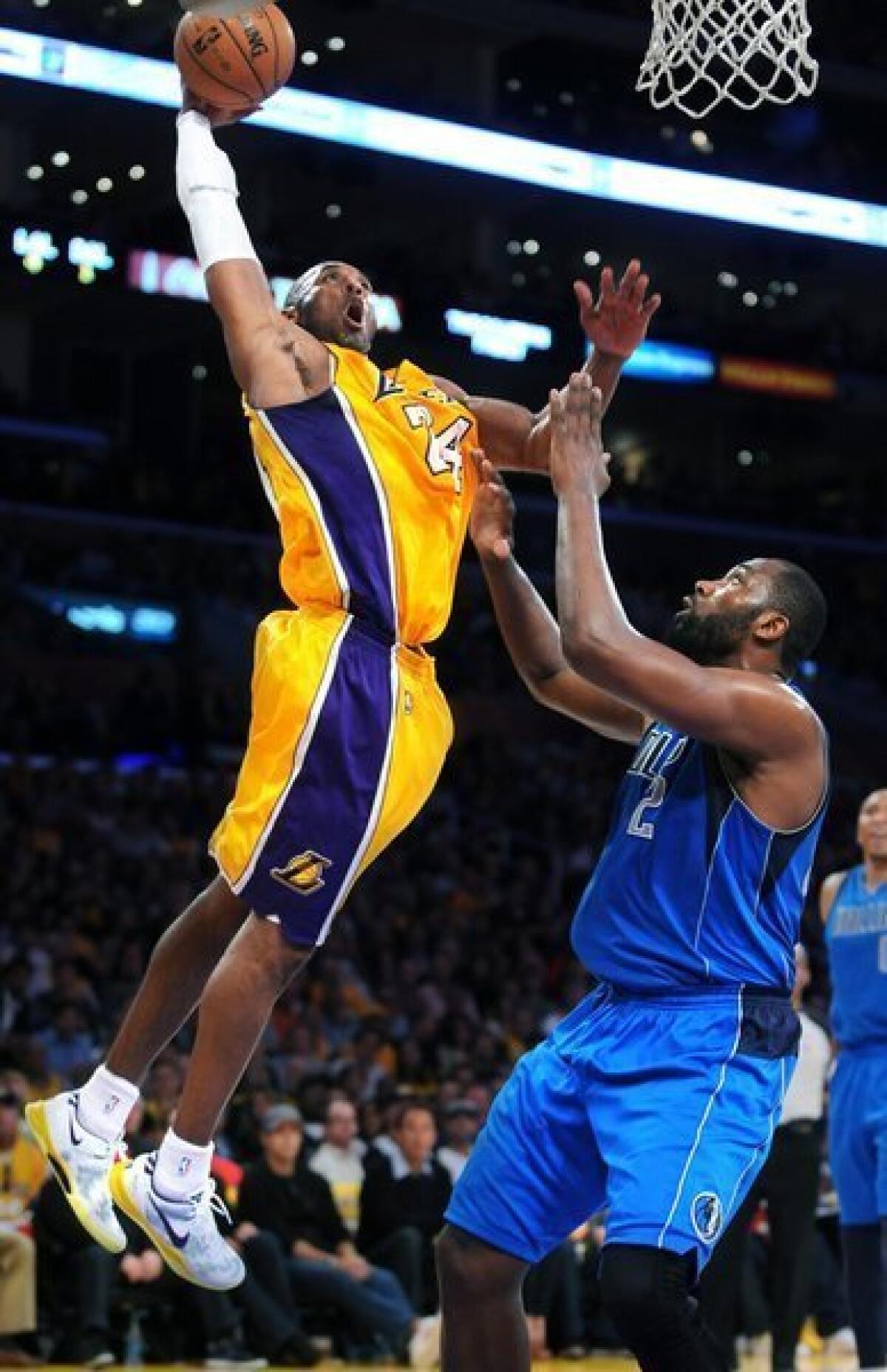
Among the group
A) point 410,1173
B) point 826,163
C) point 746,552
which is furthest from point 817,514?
point 410,1173

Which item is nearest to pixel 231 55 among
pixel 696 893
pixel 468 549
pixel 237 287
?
pixel 237 287

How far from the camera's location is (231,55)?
540cm

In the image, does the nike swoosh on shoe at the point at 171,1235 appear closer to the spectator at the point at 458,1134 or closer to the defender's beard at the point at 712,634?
the defender's beard at the point at 712,634

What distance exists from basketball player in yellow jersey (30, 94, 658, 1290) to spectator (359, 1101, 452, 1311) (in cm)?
648

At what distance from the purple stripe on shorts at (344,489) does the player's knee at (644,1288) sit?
1.70 meters

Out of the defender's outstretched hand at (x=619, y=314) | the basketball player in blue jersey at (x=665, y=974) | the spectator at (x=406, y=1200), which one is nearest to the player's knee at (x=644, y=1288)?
the basketball player in blue jersey at (x=665, y=974)

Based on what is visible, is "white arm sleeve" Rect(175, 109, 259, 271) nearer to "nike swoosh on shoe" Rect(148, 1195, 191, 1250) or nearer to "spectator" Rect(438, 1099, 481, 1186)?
"nike swoosh on shoe" Rect(148, 1195, 191, 1250)

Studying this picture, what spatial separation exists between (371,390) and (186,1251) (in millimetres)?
2216

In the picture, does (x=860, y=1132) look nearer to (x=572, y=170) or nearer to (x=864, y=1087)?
(x=864, y=1087)

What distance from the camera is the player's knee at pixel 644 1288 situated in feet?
16.7

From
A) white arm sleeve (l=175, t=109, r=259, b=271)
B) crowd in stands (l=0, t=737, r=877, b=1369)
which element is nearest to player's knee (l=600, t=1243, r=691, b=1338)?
white arm sleeve (l=175, t=109, r=259, b=271)

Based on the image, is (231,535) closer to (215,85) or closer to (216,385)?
(216,385)

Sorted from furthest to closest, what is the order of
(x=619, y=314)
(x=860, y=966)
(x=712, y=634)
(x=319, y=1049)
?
(x=319, y=1049), (x=860, y=966), (x=619, y=314), (x=712, y=634)

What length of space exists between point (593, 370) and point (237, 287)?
3.77ft
